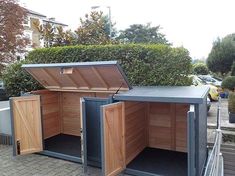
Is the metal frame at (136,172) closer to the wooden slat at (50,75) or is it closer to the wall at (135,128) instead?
the wall at (135,128)

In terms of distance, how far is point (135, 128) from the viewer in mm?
6090

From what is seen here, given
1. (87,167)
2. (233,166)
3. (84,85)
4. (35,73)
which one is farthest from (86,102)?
(233,166)

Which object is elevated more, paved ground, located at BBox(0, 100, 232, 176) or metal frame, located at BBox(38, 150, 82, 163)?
metal frame, located at BBox(38, 150, 82, 163)

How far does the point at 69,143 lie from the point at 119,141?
2.63m

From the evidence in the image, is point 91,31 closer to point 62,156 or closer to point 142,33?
point 62,156

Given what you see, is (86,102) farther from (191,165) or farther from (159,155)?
(191,165)

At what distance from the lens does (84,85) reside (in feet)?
21.9

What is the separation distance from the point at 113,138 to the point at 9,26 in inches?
630

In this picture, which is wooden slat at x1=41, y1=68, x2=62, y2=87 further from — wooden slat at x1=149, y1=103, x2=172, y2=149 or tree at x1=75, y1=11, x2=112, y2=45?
tree at x1=75, y1=11, x2=112, y2=45

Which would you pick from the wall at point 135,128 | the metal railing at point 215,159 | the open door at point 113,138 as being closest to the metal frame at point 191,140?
the metal railing at point 215,159

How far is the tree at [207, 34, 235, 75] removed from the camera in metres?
19.4

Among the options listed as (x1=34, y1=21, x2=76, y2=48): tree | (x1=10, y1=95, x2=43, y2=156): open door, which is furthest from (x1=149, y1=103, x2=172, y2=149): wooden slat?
(x1=34, y1=21, x2=76, y2=48): tree

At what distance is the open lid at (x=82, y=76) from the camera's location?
5.48 m

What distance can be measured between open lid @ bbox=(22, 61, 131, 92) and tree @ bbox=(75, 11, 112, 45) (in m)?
4.97
